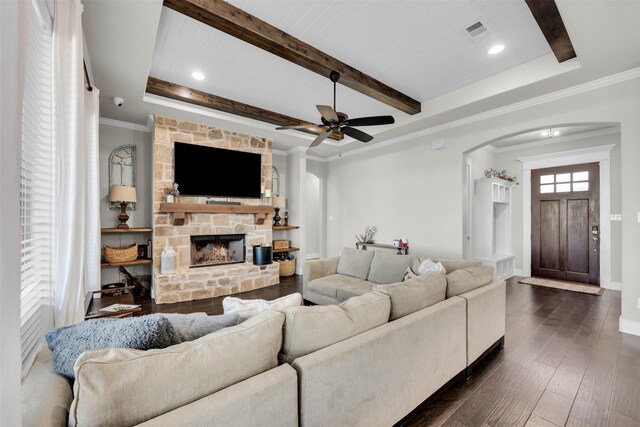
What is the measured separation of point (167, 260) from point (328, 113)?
10.6 ft

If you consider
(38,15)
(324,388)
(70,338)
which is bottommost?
(324,388)

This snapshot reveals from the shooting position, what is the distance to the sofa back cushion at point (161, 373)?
0.82 meters

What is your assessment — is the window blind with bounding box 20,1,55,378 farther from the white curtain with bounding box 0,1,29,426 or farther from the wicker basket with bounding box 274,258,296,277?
the wicker basket with bounding box 274,258,296,277

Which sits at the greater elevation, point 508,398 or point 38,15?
point 38,15

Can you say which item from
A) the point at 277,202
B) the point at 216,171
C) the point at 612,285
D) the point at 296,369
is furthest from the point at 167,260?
the point at 612,285

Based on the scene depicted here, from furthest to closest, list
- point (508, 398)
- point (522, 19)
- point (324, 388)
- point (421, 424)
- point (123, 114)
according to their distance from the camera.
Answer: point (123, 114), point (522, 19), point (508, 398), point (421, 424), point (324, 388)

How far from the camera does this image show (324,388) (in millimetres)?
1283

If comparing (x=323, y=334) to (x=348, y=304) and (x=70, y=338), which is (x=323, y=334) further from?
(x=70, y=338)

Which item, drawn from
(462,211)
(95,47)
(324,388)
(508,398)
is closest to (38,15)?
(95,47)

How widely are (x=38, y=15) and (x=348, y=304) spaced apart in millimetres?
2410

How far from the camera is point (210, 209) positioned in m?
4.72

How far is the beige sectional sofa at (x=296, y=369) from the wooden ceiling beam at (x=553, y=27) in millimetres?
2258

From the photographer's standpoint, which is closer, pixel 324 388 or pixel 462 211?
pixel 324 388

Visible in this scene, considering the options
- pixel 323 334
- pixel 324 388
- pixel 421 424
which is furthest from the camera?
pixel 421 424
